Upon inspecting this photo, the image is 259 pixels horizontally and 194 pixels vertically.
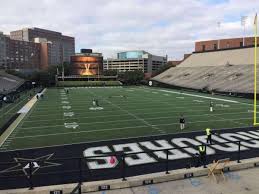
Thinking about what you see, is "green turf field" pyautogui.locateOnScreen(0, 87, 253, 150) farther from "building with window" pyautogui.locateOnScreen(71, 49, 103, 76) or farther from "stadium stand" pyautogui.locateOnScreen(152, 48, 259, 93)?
"building with window" pyautogui.locateOnScreen(71, 49, 103, 76)

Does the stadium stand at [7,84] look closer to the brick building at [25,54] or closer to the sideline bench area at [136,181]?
the sideline bench area at [136,181]

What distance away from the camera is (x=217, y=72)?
6538 cm

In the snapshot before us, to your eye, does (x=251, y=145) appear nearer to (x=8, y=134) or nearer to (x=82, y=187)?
(x=82, y=187)

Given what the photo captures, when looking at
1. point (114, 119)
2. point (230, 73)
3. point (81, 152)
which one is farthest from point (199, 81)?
point (81, 152)

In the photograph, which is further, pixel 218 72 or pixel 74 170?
pixel 218 72

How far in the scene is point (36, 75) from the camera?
9281cm

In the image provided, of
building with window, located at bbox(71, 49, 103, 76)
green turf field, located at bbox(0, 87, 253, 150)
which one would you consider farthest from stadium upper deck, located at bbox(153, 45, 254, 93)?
building with window, located at bbox(71, 49, 103, 76)

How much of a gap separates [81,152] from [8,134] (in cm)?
724

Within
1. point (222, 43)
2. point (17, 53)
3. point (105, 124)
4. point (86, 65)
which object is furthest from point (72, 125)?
point (17, 53)

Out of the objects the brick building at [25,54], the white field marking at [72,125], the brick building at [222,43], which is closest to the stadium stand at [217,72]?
the brick building at [222,43]

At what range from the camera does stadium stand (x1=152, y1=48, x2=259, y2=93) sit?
53.5m

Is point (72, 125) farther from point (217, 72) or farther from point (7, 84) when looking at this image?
point (217, 72)

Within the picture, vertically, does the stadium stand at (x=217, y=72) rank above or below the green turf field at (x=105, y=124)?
above

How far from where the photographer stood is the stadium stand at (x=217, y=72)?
53531mm
